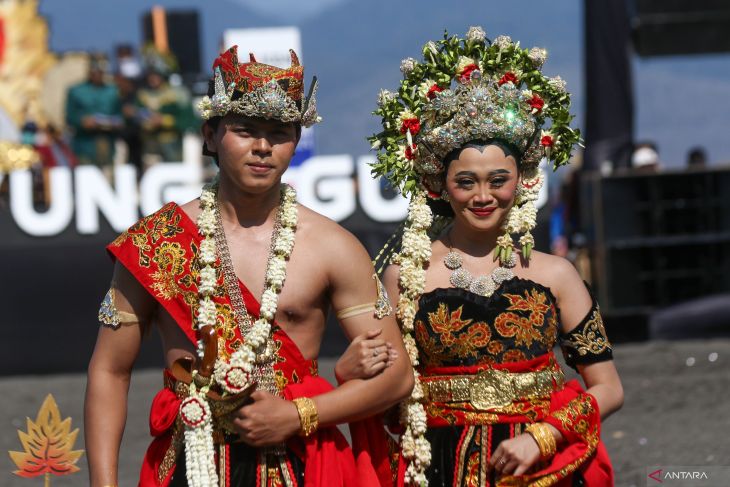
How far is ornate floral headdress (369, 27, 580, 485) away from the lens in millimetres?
4625

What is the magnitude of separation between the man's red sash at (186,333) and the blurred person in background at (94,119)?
12016 millimetres

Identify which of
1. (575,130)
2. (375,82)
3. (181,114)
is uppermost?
A: (575,130)

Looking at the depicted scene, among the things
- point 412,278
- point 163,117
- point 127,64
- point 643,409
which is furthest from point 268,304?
point 127,64

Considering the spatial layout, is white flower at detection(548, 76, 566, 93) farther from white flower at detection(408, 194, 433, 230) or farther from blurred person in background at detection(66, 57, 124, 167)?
blurred person in background at detection(66, 57, 124, 167)

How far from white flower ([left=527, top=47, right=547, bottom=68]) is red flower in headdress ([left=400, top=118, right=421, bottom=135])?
1.42 ft

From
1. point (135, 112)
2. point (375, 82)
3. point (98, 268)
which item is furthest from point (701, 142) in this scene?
point (98, 268)

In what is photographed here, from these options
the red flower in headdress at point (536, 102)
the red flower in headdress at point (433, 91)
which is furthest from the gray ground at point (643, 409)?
the red flower in headdress at point (433, 91)

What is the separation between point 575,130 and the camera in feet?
→ 16.1

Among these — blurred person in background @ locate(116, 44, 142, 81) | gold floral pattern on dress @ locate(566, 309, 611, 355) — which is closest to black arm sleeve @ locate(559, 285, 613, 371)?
gold floral pattern on dress @ locate(566, 309, 611, 355)

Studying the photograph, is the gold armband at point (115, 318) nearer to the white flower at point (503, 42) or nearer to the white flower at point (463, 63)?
the white flower at point (463, 63)

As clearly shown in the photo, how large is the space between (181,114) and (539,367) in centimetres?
1459

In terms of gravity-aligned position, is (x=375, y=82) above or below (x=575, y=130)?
below

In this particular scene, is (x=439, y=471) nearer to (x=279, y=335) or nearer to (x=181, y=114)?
(x=279, y=335)

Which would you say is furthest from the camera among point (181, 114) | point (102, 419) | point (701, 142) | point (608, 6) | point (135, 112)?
point (701, 142)
